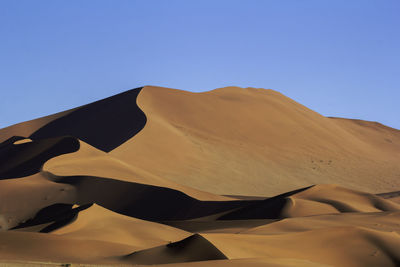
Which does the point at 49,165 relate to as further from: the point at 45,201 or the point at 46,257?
the point at 46,257

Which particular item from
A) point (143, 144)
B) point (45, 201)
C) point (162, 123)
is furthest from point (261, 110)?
point (45, 201)

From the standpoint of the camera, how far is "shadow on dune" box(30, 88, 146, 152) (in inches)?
2019

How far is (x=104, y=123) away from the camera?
56719 millimetres

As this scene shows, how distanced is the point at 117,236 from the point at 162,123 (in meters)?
34.5

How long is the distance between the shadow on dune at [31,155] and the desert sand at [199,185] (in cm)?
12

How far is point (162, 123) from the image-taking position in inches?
2067

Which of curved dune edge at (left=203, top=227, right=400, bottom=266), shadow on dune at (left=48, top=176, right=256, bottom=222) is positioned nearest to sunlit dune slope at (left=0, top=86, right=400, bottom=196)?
shadow on dune at (left=48, top=176, right=256, bottom=222)

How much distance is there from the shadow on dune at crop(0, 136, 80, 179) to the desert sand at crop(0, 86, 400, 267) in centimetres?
12

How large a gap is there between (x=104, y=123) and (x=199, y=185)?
15134 mm

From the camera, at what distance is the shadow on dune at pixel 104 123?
51.3m

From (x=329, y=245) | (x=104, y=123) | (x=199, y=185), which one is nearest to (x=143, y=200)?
(x=199, y=185)

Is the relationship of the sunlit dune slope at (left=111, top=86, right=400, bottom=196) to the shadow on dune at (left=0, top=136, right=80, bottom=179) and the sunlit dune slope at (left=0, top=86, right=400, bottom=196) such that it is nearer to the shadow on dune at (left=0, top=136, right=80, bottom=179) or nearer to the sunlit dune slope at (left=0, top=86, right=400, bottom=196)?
the sunlit dune slope at (left=0, top=86, right=400, bottom=196)

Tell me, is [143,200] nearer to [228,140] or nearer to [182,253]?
[182,253]

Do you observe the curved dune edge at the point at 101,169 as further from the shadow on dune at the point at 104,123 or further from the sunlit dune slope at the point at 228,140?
the shadow on dune at the point at 104,123
